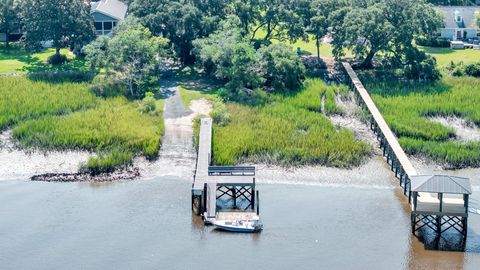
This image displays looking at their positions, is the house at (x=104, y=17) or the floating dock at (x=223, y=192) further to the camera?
the house at (x=104, y=17)

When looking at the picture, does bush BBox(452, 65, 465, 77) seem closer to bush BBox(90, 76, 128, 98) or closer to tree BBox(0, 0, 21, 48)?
bush BBox(90, 76, 128, 98)

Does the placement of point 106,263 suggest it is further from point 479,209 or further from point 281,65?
point 281,65

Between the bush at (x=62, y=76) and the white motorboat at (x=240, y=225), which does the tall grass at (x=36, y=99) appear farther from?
the white motorboat at (x=240, y=225)

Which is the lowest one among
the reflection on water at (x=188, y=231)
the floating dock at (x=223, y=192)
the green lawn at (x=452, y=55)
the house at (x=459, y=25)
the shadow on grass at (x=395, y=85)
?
the reflection on water at (x=188, y=231)

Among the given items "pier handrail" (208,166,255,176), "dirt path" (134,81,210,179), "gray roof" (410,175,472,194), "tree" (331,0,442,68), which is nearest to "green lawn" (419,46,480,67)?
"tree" (331,0,442,68)

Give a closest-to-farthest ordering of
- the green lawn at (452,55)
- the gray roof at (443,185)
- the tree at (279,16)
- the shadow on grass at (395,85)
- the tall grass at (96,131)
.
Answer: the gray roof at (443,185) < the tall grass at (96,131) < the shadow on grass at (395,85) < the tree at (279,16) < the green lawn at (452,55)

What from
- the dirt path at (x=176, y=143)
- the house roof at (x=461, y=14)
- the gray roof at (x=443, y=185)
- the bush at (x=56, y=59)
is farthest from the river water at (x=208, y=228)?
the house roof at (x=461, y=14)

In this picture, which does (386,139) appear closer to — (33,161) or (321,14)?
(321,14)
